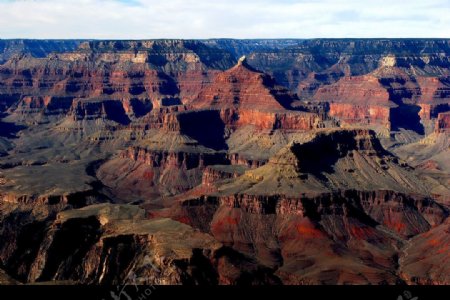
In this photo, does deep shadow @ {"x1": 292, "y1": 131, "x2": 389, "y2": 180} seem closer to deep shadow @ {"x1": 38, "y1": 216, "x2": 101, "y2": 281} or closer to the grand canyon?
the grand canyon

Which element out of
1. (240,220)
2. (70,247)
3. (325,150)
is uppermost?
(325,150)

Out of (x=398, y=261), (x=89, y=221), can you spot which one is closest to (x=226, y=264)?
(x=89, y=221)

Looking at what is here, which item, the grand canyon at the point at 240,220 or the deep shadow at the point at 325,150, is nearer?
the grand canyon at the point at 240,220

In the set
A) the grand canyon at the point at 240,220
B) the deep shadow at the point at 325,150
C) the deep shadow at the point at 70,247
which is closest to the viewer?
the grand canyon at the point at 240,220

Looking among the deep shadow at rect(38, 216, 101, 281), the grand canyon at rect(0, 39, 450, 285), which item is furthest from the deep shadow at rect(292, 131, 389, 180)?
the deep shadow at rect(38, 216, 101, 281)

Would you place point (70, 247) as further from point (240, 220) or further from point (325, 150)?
point (325, 150)

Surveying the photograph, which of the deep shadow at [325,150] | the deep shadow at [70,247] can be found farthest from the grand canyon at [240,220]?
the deep shadow at [325,150]

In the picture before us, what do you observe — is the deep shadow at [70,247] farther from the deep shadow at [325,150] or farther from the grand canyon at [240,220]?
the deep shadow at [325,150]

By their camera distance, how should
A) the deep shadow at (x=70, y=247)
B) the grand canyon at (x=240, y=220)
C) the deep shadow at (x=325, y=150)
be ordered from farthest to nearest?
the deep shadow at (x=325, y=150) → the deep shadow at (x=70, y=247) → the grand canyon at (x=240, y=220)

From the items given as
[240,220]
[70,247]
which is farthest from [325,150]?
[70,247]

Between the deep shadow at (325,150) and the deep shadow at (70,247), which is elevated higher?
the deep shadow at (325,150)

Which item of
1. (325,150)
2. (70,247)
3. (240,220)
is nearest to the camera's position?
(70,247)
